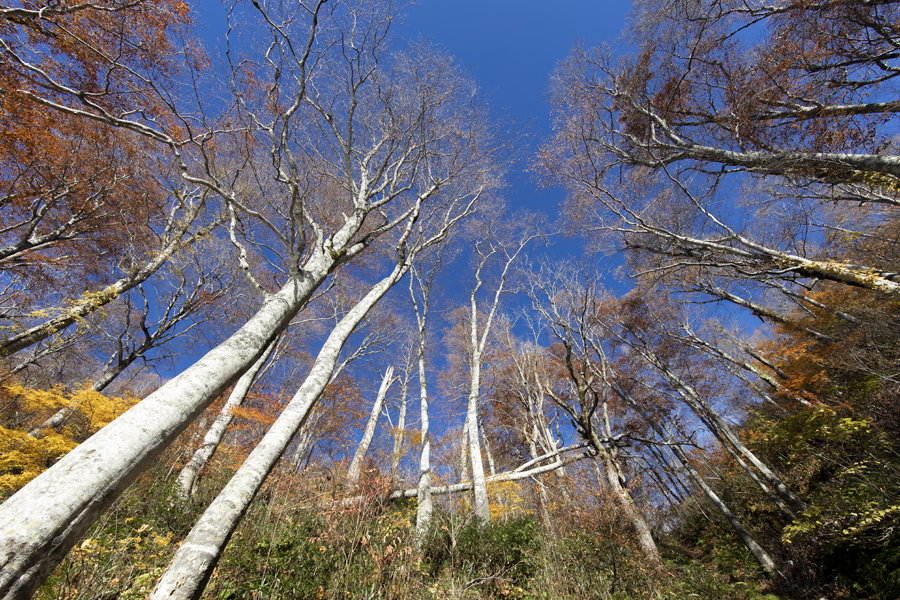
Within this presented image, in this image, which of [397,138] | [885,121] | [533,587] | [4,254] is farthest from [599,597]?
[4,254]

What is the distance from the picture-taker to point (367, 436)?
33.1 ft

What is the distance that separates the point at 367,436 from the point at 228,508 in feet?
26.9

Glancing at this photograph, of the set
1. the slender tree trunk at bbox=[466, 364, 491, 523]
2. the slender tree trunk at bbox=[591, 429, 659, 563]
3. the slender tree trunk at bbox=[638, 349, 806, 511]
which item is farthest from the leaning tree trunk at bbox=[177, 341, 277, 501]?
the slender tree trunk at bbox=[638, 349, 806, 511]

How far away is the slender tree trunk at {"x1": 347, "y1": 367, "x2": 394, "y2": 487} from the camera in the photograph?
8.93 meters

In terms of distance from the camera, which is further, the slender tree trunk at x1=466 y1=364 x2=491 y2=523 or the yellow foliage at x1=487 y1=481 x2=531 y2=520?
the yellow foliage at x1=487 y1=481 x2=531 y2=520

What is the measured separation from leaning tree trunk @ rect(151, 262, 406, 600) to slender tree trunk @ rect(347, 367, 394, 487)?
5.05 metres

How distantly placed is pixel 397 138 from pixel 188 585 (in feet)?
24.1

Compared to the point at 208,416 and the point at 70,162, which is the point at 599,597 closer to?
the point at 208,416

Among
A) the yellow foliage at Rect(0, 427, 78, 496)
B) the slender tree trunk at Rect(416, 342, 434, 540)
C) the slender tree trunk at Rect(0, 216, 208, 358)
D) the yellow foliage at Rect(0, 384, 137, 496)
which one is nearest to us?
the yellow foliage at Rect(0, 427, 78, 496)

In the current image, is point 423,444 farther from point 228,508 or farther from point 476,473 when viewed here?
point 228,508

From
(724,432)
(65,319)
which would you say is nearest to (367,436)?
(65,319)

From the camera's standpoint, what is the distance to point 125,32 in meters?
5.18

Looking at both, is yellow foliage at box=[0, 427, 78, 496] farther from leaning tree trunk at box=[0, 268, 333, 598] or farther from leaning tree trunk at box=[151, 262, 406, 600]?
leaning tree trunk at box=[0, 268, 333, 598]

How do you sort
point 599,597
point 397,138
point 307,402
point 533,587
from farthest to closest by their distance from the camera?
point 397,138
point 533,587
point 599,597
point 307,402
